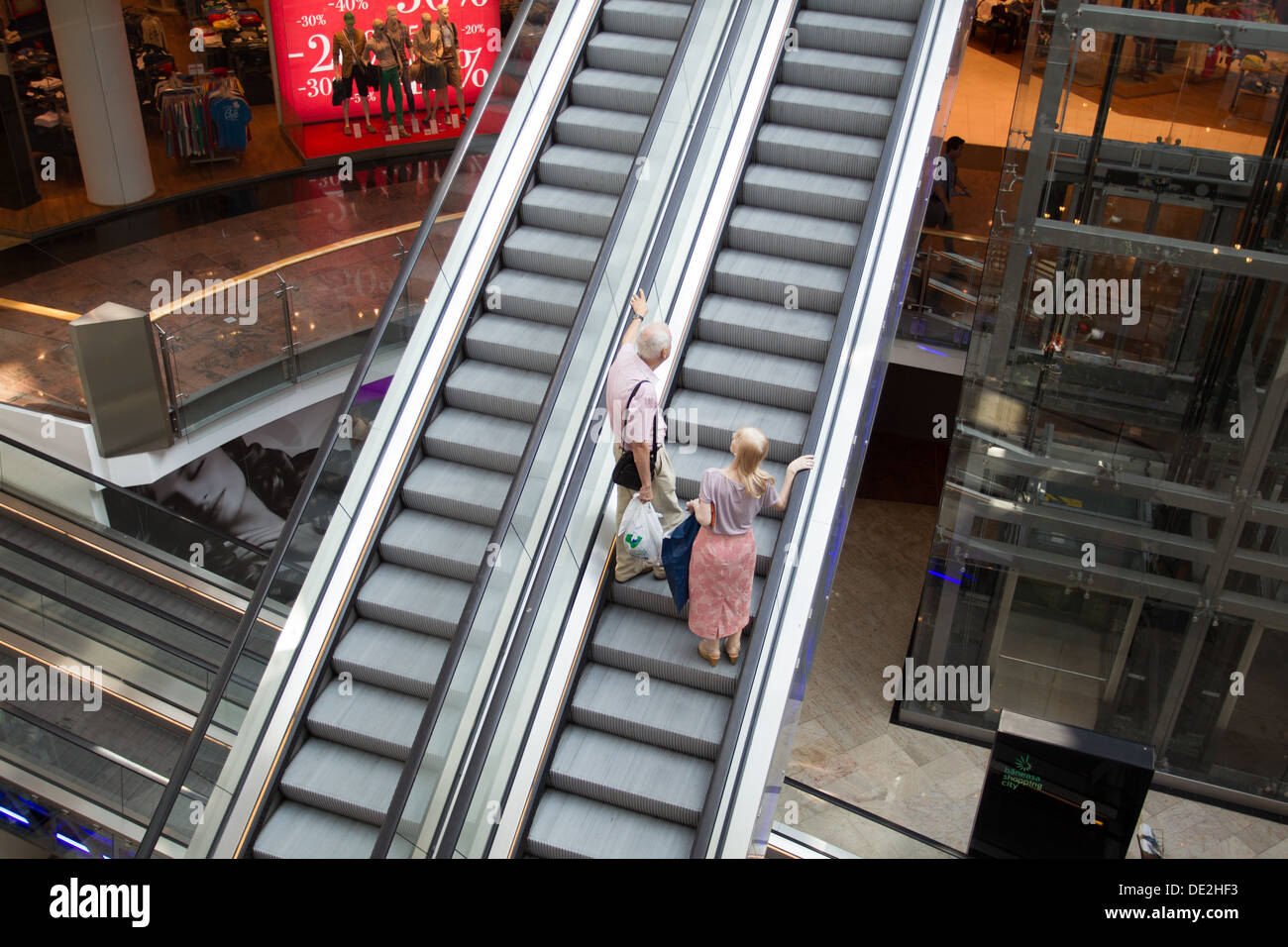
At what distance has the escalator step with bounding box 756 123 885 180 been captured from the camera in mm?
8648

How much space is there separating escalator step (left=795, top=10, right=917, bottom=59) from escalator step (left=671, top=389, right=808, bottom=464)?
11.0ft

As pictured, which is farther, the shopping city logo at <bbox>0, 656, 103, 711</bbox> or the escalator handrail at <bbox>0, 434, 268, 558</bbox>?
the escalator handrail at <bbox>0, 434, 268, 558</bbox>

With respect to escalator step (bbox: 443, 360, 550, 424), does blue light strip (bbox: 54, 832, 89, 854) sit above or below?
below

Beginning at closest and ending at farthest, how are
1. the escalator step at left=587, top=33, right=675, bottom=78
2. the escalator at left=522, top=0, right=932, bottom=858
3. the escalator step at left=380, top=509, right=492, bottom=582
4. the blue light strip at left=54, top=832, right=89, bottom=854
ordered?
1. the escalator at left=522, top=0, right=932, bottom=858
2. the escalator step at left=380, top=509, right=492, bottom=582
3. the blue light strip at left=54, top=832, right=89, bottom=854
4. the escalator step at left=587, top=33, right=675, bottom=78

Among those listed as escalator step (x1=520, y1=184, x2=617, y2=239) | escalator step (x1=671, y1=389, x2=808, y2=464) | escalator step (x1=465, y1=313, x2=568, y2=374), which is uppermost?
escalator step (x1=520, y1=184, x2=617, y2=239)

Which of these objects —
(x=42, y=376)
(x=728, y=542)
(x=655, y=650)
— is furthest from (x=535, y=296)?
(x=42, y=376)

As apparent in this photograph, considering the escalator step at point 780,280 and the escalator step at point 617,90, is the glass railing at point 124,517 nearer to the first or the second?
the escalator step at point 617,90

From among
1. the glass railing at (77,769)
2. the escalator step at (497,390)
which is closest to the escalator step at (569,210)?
the escalator step at (497,390)

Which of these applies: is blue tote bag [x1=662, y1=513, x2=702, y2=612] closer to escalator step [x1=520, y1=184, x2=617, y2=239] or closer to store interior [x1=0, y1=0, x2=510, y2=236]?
escalator step [x1=520, y1=184, x2=617, y2=239]

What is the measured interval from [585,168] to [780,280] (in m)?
1.92

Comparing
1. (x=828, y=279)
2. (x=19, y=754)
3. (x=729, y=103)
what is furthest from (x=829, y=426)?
(x=19, y=754)

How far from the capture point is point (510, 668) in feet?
20.9

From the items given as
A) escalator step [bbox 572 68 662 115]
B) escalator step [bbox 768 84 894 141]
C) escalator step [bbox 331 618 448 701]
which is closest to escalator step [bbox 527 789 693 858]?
escalator step [bbox 331 618 448 701]
